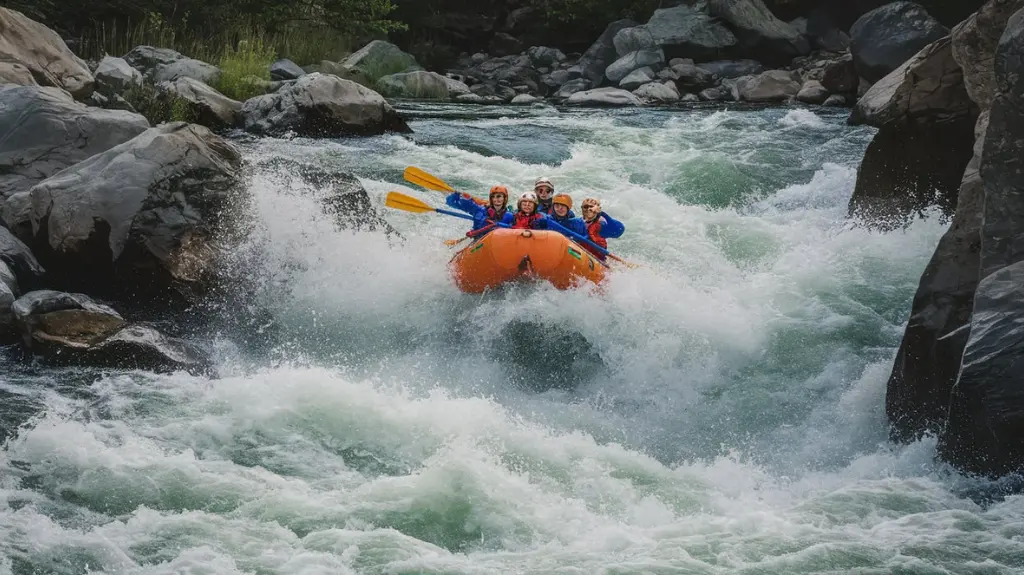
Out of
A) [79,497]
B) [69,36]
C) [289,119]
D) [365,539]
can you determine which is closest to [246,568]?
[365,539]

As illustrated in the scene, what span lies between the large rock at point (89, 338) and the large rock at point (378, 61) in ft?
41.1

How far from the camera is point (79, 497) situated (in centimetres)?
480

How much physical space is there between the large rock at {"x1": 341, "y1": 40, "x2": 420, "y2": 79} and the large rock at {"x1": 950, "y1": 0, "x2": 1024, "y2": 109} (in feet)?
41.4

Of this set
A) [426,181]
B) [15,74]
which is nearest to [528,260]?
[426,181]

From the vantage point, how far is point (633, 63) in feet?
67.2

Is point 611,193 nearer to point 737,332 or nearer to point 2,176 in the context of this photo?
point 737,332

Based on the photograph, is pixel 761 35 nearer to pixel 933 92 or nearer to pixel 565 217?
pixel 933 92

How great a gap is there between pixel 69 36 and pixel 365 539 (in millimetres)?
13730

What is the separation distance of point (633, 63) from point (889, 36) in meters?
5.23

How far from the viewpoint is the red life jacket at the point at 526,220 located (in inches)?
320

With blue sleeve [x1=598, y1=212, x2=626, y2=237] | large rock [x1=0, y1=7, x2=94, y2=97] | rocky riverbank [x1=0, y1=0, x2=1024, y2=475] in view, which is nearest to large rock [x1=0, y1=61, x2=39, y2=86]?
rocky riverbank [x1=0, y1=0, x2=1024, y2=475]

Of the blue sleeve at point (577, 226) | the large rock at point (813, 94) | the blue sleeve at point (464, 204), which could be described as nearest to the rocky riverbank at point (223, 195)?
the blue sleeve at point (464, 204)

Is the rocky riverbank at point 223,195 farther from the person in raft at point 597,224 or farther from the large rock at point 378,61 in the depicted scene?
the large rock at point 378,61

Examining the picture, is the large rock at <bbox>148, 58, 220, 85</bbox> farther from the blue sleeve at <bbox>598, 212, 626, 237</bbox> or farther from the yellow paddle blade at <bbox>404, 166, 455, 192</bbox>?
the blue sleeve at <bbox>598, 212, 626, 237</bbox>
